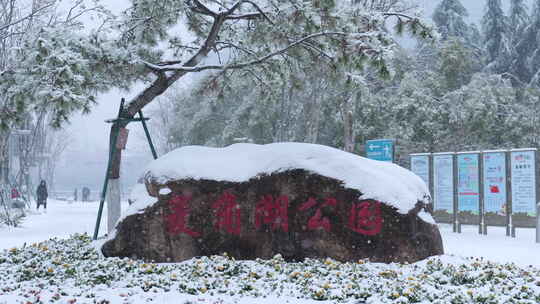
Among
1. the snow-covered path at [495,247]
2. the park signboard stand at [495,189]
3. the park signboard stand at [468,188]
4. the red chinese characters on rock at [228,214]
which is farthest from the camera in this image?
the park signboard stand at [468,188]

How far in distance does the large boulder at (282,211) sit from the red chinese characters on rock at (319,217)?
0.01m

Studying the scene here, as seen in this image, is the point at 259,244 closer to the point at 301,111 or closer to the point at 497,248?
the point at 497,248

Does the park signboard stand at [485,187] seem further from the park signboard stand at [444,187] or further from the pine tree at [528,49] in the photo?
the pine tree at [528,49]

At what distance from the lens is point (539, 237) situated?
11492 millimetres

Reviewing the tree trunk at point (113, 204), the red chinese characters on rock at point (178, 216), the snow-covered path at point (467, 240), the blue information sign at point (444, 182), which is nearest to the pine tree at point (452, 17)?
the snow-covered path at point (467, 240)

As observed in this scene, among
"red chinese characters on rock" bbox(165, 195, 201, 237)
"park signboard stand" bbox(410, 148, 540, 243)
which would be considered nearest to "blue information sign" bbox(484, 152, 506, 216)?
"park signboard stand" bbox(410, 148, 540, 243)

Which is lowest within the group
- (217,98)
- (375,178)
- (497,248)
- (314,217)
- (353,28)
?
(497,248)

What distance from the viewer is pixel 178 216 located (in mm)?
7508

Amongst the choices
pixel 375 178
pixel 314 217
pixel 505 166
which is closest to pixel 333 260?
pixel 314 217

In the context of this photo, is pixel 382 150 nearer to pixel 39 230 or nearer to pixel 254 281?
pixel 254 281

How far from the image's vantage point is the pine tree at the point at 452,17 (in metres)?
29.0

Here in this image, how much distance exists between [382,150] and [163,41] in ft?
18.9

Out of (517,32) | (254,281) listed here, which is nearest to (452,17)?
(517,32)

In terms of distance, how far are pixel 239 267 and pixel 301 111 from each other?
16.9 metres
